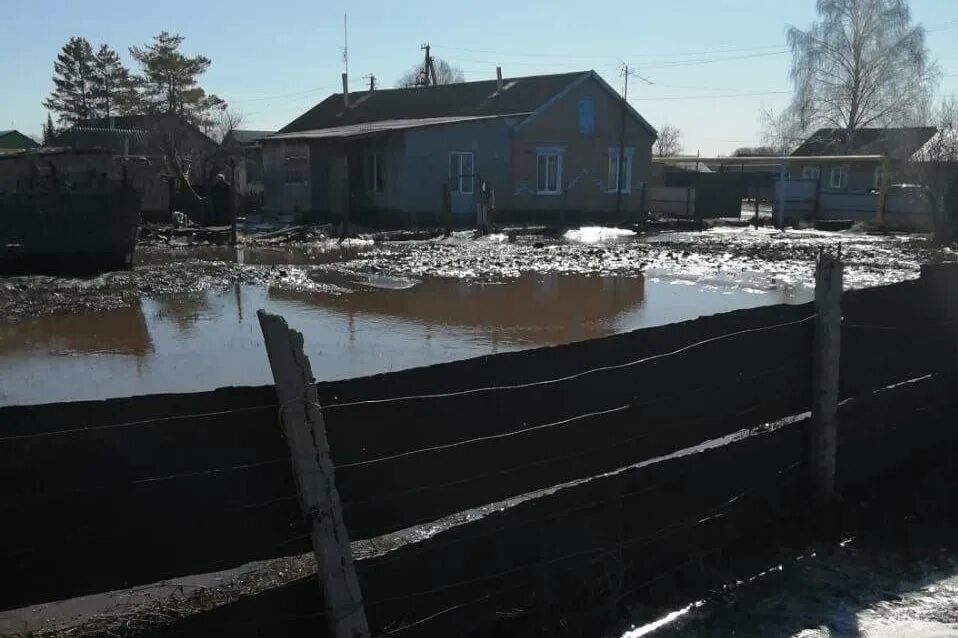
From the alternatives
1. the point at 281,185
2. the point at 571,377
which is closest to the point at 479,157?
the point at 281,185

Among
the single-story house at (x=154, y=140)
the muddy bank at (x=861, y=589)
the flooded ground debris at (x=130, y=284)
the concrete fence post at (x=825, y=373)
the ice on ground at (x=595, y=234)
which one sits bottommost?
the muddy bank at (x=861, y=589)

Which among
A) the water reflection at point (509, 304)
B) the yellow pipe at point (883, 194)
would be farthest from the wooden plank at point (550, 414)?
the yellow pipe at point (883, 194)

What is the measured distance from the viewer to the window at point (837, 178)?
5397cm

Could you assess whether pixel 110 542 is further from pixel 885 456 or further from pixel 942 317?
pixel 942 317

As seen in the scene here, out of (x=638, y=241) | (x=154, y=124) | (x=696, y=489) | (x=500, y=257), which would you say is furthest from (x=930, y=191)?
(x=154, y=124)

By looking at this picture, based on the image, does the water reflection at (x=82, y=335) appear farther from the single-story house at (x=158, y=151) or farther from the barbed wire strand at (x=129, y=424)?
the single-story house at (x=158, y=151)

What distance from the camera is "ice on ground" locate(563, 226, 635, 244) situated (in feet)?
97.7

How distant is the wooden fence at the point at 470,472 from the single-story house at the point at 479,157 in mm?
27221

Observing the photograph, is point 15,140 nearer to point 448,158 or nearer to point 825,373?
point 448,158

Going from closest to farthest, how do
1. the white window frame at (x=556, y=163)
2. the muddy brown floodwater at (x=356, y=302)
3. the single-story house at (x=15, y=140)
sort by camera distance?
the muddy brown floodwater at (x=356, y=302) < the white window frame at (x=556, y=163) < the single-story house at (x=15, y=140)

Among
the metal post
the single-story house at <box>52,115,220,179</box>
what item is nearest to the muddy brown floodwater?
the metal post

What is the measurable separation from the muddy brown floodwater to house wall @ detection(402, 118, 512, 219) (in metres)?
7.40

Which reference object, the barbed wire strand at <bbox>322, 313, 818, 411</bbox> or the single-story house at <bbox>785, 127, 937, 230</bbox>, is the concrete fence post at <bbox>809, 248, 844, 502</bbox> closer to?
the barbed wire strand at <bbox>322, 313, 818, 411</bbox>

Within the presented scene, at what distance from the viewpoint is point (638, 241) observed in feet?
94.9
